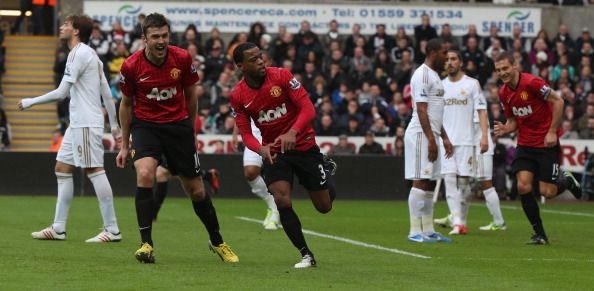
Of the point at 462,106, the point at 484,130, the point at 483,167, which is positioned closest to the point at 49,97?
the point at 484,130

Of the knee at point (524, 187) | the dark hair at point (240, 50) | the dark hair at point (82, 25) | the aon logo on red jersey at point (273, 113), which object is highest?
the dark hair at point (82, 25)

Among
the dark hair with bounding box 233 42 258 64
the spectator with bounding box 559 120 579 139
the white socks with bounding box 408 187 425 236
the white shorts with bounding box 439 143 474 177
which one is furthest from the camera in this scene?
the spectator with bounding box 559 120 579 139

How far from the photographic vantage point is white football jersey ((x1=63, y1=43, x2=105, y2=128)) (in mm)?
13172

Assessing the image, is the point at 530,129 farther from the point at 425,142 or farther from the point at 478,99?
the point at 478,99

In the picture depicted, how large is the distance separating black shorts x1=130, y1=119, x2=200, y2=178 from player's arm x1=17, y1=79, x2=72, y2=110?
1513 millimetres

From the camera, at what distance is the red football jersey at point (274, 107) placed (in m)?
10.8

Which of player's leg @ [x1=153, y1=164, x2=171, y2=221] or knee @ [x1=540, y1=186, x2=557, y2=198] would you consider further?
player's leg @ [x1=153, y1=164, x2=171, y2=221]

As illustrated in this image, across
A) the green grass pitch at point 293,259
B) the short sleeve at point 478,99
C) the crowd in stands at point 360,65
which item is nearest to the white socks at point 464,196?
the green grass pitch at point 293,259

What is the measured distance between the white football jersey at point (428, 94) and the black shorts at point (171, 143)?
371cm

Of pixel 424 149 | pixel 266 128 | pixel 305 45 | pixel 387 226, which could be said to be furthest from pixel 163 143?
pixel 305 45

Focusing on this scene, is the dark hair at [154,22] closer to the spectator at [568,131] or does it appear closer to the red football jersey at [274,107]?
the red football jersey at [274,107]

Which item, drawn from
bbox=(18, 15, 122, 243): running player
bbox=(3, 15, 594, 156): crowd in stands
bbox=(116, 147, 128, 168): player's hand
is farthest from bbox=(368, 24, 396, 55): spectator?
bbox=(116, 147, 128, 168): player's hand

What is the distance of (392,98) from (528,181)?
15.8 metres

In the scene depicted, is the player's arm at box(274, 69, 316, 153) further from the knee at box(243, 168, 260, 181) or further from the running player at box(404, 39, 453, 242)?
the knee at box(243, 168, 260, 181)
